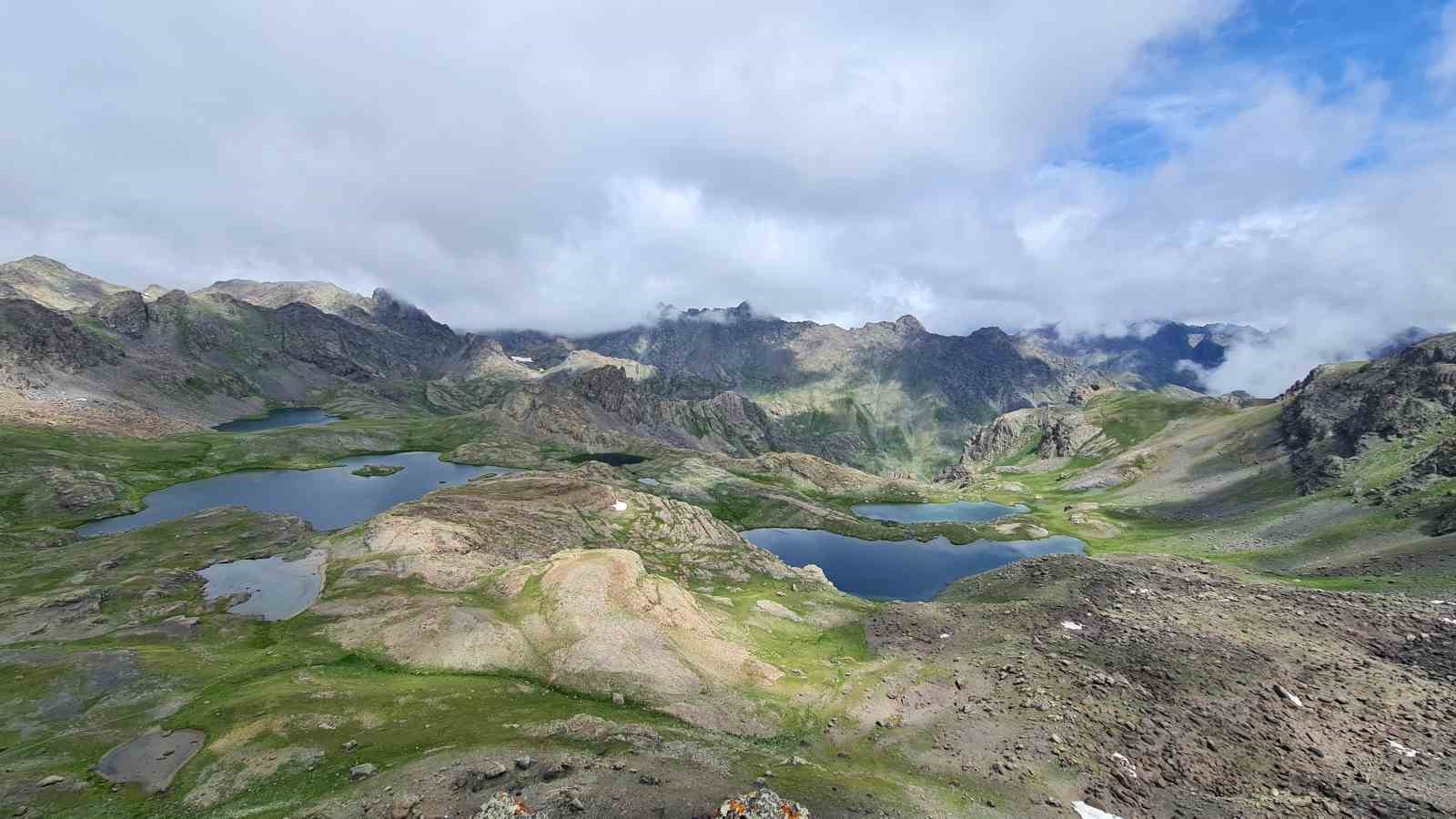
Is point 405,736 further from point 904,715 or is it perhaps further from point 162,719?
point 904,715

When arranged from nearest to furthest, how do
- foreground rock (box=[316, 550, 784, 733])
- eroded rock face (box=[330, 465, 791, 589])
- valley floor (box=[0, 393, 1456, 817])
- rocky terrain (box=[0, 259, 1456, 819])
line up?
rocky terrain (box=[0, 259, 1456, 819]) < valley floor (box=[0, 393, 1456, 817]) < foreground rock (box=[316, 550, 784, 733]) < eroded rock face (box=[330, 465, 791, 589])

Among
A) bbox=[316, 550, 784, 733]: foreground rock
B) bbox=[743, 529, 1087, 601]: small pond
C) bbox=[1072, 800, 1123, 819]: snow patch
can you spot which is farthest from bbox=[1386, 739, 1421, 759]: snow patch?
bbox=[743, 529, 1087, 601]: small pond

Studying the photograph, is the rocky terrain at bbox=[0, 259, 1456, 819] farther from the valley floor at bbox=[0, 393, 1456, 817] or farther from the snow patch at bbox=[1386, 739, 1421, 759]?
the valley floor at bbox=[0, 393, 1456, 817]

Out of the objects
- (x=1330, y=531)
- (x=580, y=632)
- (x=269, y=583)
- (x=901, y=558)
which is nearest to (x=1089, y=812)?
(x=580, y=632)

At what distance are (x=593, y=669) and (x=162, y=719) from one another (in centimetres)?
3443

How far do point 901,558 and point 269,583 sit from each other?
149058 mm

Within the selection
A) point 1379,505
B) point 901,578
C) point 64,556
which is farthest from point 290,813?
point 1379,505

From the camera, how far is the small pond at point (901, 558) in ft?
498

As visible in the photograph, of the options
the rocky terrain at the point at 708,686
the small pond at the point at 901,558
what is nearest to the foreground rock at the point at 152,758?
the rocky terrain at the point at 708,686

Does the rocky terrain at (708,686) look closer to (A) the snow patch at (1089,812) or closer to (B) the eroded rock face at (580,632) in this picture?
(A) the snow patch at (1089,812)

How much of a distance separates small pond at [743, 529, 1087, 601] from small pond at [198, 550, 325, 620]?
109808 mm

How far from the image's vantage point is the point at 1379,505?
12375 centimetres

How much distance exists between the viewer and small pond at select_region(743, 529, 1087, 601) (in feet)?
498

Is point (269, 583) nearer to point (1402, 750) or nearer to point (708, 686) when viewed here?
point (708, 686)
